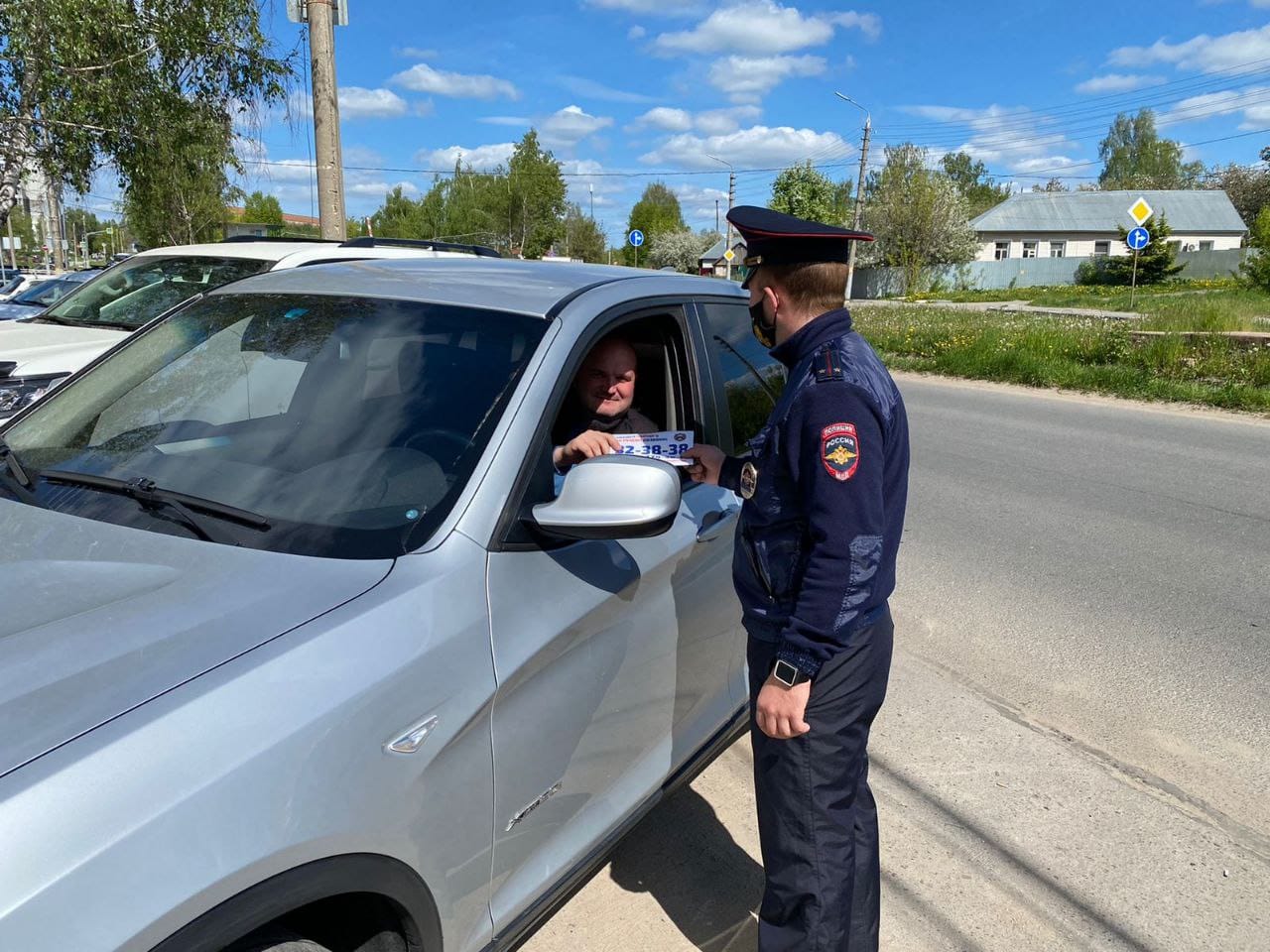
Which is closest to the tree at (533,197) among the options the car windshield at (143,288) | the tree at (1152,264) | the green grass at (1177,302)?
the green grass at (1177,302)

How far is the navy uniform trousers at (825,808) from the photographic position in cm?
210

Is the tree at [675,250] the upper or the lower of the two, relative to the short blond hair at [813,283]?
upper

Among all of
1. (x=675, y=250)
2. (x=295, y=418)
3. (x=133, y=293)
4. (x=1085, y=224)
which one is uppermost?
(x=1085, y=224)

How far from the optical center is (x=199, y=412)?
250cm

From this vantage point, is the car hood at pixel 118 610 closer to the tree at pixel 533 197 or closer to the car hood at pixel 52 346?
the car hood at pixel 52 346

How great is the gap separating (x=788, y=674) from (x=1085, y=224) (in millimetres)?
76509

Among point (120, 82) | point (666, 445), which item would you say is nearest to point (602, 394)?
point (666, 445)

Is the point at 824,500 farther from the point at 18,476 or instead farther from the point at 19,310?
the point at 19,310

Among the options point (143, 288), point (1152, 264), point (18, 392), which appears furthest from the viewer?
point (1152, 264)

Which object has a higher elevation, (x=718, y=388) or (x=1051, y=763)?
(x=718, y=388)

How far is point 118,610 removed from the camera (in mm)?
1608

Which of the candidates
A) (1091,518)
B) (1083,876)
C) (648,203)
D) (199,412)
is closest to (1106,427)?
(1091,518)

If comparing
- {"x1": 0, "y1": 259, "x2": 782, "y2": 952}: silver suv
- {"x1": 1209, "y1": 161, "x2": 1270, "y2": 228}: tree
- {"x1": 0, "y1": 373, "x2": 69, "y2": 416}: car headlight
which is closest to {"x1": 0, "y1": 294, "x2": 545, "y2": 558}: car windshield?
{"x1": 0, "y1": 259, "x2": 782, "y2": 952}: silver suv

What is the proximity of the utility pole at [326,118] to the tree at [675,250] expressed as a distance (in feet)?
215
